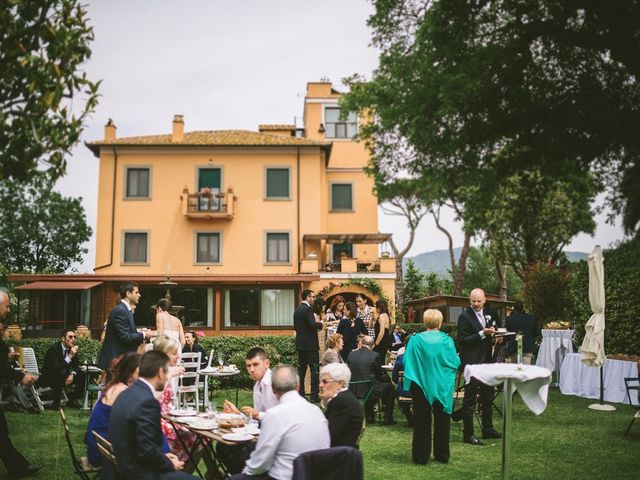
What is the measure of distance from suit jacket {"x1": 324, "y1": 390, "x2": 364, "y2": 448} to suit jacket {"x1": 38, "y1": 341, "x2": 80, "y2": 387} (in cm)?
753

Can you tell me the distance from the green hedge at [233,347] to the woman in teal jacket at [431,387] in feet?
23.4

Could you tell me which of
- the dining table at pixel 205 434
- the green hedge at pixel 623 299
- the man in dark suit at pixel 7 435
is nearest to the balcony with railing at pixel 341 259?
the green hedge at pixel 623 299

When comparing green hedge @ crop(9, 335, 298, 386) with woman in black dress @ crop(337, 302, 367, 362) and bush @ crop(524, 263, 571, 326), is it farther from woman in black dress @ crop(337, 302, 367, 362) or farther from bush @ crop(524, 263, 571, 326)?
bush @ crop(524, 263, 571, 326)

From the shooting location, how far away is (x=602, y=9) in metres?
13.5

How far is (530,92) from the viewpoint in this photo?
14.6 m

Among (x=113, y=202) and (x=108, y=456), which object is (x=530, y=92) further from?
(x=113, y=202)

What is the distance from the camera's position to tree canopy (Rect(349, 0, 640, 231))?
45.5 feet

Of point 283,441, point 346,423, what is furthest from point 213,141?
point 283,441

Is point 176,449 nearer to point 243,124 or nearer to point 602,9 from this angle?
point 602,9

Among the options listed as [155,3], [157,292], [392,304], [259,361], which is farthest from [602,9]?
[157,292]

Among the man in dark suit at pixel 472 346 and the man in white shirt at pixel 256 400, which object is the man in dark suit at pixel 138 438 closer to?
the man in white shirt at pixel 256 400

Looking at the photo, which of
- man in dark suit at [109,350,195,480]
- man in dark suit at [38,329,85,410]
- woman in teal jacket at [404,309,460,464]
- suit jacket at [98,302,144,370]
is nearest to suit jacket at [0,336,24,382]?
suit jacket at [98,302,144,370]

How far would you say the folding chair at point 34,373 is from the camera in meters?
10.8

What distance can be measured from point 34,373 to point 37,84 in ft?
32.2
